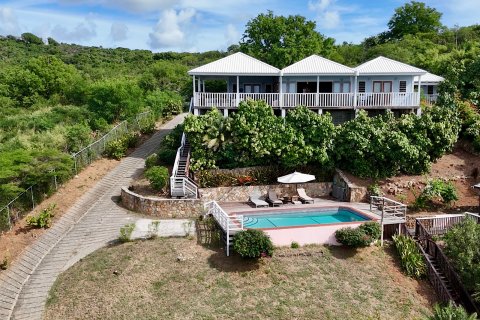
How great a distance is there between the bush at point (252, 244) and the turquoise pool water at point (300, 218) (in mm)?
2527

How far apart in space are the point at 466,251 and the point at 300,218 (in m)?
8.05

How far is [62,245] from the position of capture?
784 inches

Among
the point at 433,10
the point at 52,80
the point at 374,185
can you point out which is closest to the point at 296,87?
the point at 374,185

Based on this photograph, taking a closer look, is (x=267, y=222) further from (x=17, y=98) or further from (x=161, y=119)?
(x=17, y=98)

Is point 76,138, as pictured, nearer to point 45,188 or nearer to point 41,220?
point 45,188

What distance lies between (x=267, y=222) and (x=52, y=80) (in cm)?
4000

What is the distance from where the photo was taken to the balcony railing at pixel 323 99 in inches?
1156

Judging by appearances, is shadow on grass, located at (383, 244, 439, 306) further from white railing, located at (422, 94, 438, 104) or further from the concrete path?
white railing, located at (422, 94, 438, 104)

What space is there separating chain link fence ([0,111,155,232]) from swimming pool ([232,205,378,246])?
10912 millimetres

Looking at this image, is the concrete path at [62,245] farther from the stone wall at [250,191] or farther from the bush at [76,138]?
the stone wall at [250,191]

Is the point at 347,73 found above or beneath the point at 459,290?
above

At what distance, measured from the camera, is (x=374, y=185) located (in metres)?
24.4

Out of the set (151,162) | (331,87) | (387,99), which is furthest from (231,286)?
(331,87)

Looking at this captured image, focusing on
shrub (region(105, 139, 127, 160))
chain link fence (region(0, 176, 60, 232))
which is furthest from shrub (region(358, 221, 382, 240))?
shrub (region(105, 139, 127, 160))
